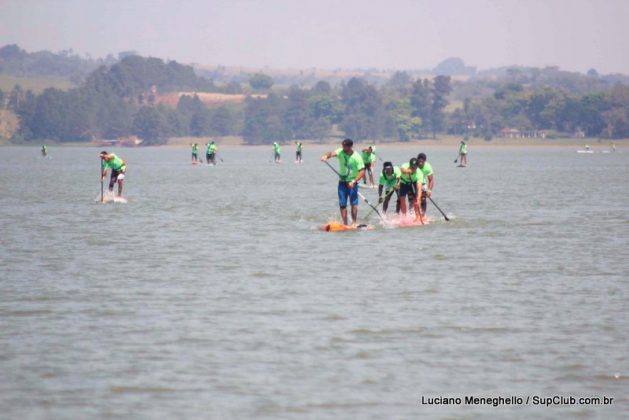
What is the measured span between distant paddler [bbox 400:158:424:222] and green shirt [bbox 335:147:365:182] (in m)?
1.86

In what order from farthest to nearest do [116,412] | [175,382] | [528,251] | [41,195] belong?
[41,195]
[528,251]
[175,382]
[116,412]

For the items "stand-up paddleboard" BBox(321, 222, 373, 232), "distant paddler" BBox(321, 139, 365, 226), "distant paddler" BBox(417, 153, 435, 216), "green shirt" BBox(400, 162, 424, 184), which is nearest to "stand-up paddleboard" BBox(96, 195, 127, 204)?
"distant paddler" BBox(417, 153, 435, 216)

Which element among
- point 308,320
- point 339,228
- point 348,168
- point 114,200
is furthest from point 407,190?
point 114,200

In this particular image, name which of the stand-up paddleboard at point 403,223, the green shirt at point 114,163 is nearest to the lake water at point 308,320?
the stand-up paddleboard at point 403,223

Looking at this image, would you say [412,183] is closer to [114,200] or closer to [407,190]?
[407,190]

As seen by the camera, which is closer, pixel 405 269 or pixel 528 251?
pixel 405 269

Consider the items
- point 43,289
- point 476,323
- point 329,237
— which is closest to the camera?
point 476,323

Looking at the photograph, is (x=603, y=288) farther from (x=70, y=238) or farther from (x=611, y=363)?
(x=70, y=238)

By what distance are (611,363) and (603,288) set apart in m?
6.12

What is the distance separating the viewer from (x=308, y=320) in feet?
58.1

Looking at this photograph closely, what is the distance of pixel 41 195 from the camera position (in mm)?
52844

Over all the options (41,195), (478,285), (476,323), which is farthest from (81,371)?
(41,195)

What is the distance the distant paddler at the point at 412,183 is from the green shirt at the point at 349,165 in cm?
186

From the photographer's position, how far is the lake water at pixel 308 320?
13.6 m
